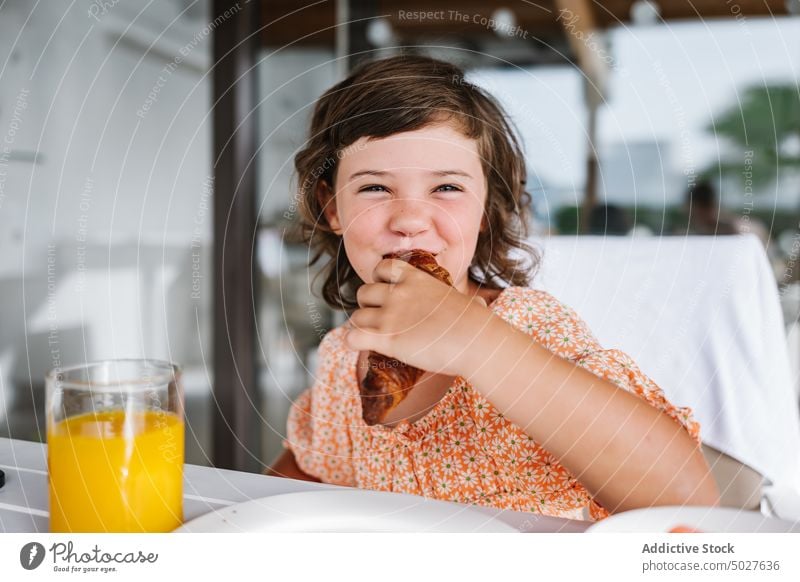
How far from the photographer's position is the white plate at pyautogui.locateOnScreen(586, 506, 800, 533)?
326 mm

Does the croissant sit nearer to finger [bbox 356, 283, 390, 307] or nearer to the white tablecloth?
finger [bbox 356, 283, 390, 307]

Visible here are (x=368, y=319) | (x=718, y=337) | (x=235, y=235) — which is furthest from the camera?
(x=235, y=235)

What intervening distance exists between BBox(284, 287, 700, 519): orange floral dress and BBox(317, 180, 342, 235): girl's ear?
0.10 metres

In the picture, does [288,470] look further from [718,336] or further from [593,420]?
[718,336]

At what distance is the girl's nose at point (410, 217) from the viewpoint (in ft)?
1.48

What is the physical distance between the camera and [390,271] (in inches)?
17.4

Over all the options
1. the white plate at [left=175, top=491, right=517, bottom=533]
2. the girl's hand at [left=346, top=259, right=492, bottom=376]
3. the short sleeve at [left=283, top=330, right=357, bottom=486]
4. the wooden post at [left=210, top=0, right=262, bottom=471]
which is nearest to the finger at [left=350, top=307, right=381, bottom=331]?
the girl's hand at [left=346, top=259, right=492, bottom=376]

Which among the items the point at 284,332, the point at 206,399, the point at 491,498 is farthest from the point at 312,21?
the point at 491,498

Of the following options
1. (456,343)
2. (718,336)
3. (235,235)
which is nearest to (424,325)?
(456,343)

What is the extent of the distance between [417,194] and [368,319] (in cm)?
11

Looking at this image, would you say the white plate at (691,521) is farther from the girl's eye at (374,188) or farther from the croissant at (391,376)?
the girl's eye at (374,188)

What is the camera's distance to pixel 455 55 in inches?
23.2

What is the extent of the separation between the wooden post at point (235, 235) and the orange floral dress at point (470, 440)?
0.43 m

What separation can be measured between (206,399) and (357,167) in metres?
0.75
